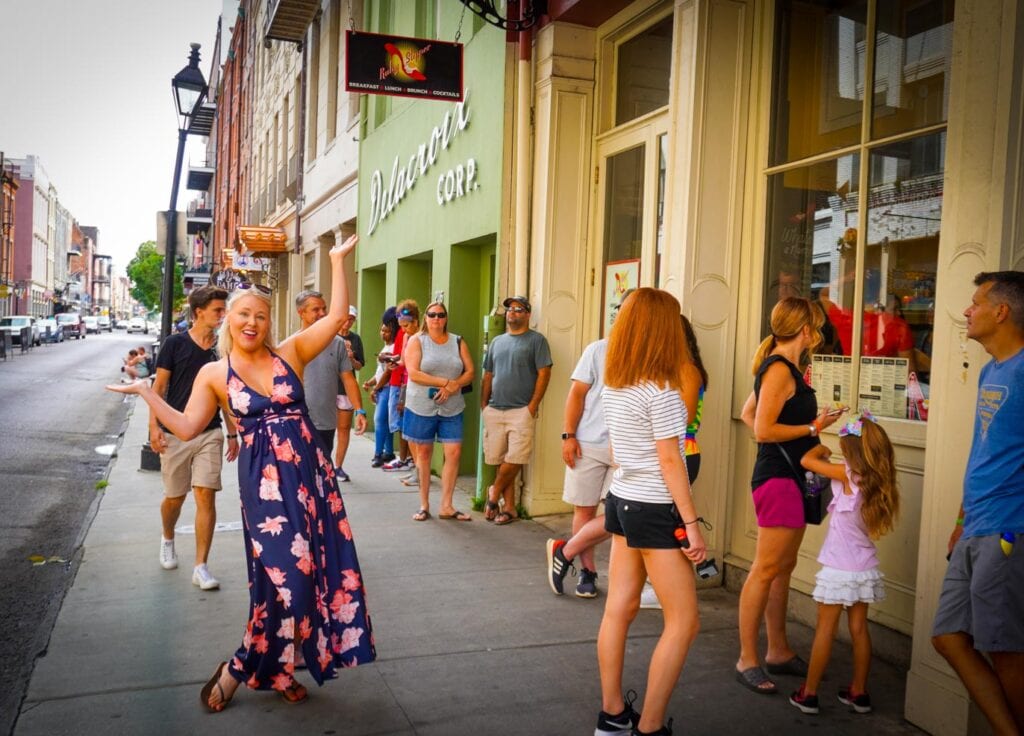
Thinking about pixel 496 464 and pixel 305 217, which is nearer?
pixel 496 464

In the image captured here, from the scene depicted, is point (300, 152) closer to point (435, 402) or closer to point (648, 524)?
point (435, 402)

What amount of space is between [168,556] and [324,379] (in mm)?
2249

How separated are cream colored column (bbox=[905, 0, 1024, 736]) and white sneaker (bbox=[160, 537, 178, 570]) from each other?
4.62m

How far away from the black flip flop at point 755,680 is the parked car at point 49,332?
2249 inches

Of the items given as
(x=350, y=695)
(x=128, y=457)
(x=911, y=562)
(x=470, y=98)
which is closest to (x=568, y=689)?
(x=350, y=695)

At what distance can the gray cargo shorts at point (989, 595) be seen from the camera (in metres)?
A: 3.16

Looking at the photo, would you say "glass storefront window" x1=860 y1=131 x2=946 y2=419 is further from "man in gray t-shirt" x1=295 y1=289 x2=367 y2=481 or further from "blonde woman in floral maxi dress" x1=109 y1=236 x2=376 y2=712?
"man in gray t-shirt" x1=295 y1=289 x2=367 y2=481

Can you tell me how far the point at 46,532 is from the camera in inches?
299

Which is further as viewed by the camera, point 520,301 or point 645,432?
point 520,301

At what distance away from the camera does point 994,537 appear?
3205 millimetres

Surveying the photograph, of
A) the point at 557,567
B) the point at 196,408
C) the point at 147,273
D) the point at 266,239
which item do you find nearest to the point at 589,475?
the point at 557,567

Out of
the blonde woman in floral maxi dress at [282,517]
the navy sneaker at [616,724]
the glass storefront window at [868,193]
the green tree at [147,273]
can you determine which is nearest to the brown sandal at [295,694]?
the blonde woman in floral maxi dress at [282,517]

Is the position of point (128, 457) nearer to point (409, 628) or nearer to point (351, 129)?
point (351, 129)

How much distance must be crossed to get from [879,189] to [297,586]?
3.66 metres
